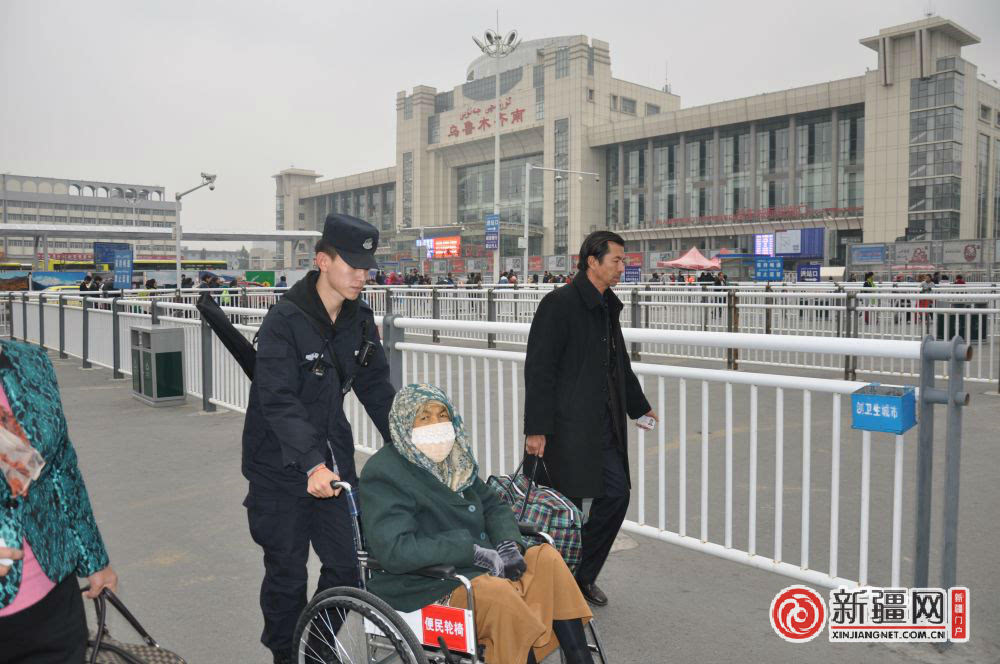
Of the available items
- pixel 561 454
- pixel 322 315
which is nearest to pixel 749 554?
pixel 561 454

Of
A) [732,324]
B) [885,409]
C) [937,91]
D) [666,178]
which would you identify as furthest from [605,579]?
[666,178]

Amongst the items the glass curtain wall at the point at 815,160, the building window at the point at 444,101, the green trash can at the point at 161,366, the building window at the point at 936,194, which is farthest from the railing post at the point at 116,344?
the building window at the point at 444,101

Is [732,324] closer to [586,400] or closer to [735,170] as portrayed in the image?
[586,400]

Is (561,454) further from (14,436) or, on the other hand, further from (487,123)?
(487,123)

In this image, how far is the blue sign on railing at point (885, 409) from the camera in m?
3.52

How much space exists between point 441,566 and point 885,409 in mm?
2042

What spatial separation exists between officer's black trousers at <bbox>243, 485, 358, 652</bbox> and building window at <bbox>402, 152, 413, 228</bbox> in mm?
97606

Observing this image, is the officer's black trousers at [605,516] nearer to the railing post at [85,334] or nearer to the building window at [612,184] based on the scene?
the railing post at [85,334]

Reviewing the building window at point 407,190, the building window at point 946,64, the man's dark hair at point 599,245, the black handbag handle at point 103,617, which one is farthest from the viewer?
the building window at point 407,190

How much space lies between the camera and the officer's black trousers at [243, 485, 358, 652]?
3203mm

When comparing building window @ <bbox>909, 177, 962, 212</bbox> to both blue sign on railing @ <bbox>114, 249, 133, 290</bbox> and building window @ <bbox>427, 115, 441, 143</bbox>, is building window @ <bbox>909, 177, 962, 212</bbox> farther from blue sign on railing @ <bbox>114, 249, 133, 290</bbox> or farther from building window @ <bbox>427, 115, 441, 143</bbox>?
blue sign on railing @ <bbox>114, 249, 133, 290</bbox>

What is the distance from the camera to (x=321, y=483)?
9.53 ft

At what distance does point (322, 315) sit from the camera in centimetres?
331

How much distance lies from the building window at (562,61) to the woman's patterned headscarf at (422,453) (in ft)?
273
